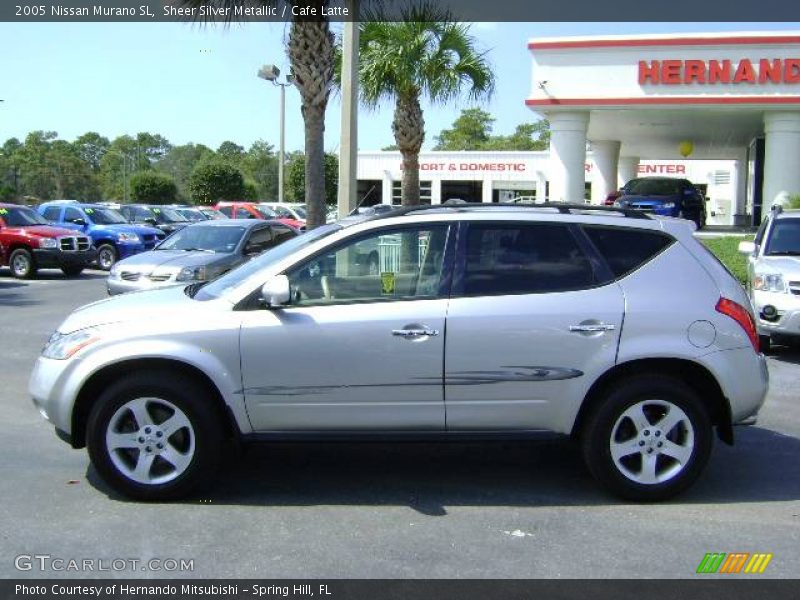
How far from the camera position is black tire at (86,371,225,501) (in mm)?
5008

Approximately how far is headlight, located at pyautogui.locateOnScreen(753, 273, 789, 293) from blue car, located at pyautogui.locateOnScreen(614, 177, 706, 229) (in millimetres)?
10770

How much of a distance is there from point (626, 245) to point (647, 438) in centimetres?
122

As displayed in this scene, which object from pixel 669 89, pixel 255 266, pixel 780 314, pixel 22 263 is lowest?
pixel 780 314

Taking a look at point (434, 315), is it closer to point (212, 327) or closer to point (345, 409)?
point (345, 409)

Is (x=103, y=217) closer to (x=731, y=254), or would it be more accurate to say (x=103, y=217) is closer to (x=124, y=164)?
(x=731, y=254)

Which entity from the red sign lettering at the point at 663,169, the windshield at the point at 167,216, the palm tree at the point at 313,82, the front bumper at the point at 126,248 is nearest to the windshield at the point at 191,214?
the windshield at the point at 167,216

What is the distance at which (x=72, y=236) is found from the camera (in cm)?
1931

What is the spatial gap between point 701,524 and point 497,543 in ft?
4.15

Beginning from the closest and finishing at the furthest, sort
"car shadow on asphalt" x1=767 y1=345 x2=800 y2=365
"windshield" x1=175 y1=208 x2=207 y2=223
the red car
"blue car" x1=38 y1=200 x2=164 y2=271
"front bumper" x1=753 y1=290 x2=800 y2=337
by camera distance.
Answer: "front bumper" x1=753 y1=290 x2=800 y2=337, "car shadow on asphalt" x1=767 y1=345 x2=800 y2=365, "blue car" x1=38 y1=200 x2=164 y2=271, the red car, "windshield" x1=175 y1=208 x2=207 y2=223

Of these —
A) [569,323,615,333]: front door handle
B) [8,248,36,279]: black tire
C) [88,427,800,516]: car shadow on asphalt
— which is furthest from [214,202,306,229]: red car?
[569,323,615,333]: front door handle

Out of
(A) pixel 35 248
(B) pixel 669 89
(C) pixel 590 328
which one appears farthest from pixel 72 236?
(C) pixel 590 328

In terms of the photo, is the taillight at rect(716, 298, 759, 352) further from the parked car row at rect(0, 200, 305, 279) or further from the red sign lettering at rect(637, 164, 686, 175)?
the red sign lettering at rect(637, 164, 686, 175)

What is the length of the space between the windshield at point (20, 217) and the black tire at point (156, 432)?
52.7 ft
